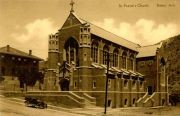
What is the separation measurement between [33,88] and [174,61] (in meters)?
10.7

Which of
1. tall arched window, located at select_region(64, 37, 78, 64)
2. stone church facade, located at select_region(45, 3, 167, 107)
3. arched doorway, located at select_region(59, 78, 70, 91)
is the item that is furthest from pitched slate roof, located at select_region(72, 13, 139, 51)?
arched doorway, located at select_region(59, 78, 70, 91)

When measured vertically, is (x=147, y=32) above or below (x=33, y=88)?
above

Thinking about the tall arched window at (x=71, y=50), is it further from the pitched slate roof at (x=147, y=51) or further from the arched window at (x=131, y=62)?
the pitched slate roof at (x=147, y=51)

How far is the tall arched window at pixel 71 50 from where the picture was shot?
2145 cm

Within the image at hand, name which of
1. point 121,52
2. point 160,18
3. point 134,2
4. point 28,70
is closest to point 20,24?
point 134,2

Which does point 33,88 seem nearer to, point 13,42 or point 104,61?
point 104,61

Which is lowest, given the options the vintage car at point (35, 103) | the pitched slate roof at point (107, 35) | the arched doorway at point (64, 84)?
the vintage car at point (35, 103)

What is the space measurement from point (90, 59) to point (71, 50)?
5.03 ft

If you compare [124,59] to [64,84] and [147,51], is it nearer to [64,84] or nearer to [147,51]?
[147,51]

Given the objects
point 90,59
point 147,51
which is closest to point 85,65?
point 90,59

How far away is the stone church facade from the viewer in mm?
20516

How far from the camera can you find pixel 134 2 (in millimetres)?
13117

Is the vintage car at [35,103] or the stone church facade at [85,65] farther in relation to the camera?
the stone church facade at [85,65]

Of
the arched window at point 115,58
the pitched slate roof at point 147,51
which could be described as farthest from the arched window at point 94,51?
the pitched slate roof at point 147,51
